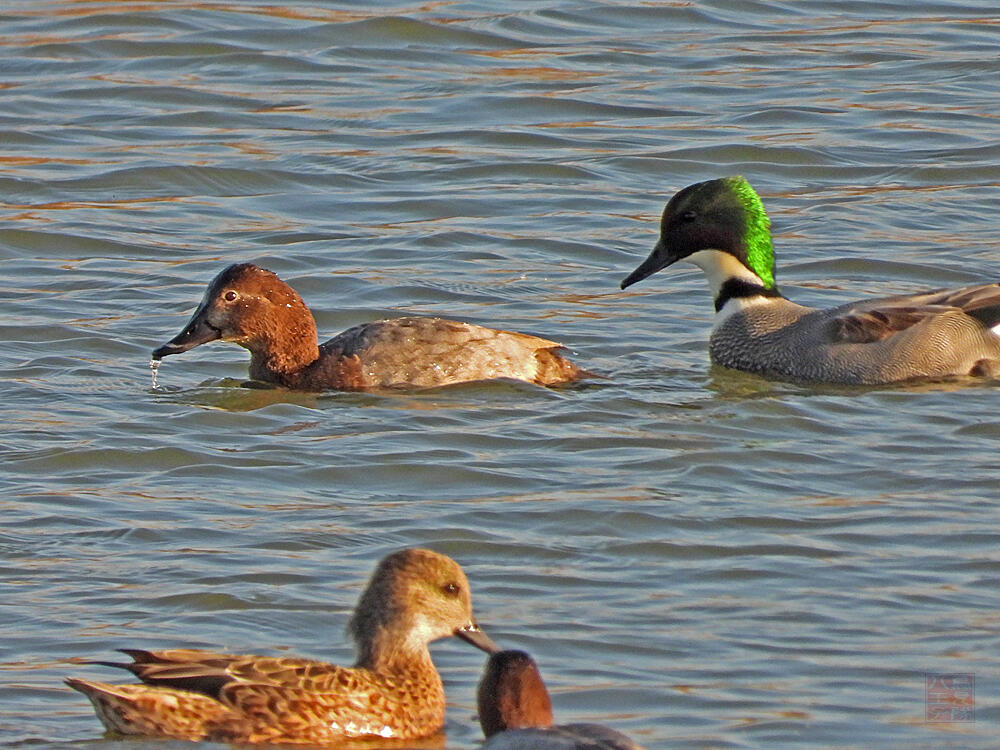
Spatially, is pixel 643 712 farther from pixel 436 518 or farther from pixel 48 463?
pixel 48 463

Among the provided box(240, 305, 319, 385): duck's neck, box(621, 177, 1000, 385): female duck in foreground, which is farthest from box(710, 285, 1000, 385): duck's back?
box(240, 305, 319, 385): duck's neck

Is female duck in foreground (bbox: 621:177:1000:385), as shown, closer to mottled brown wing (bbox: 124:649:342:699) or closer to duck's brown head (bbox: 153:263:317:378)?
duck's brown head (bbox: 153:263:317:378)

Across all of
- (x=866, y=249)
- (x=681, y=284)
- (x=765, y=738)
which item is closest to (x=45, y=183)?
(x=681, y=284)

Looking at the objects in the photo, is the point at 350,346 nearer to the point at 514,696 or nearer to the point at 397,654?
the point at 397,654

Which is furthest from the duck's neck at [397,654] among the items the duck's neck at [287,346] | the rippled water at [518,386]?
the duck's neck at [287,346]

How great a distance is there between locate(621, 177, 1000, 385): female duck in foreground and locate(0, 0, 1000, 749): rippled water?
0.58 ft

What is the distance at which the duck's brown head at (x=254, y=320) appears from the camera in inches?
404

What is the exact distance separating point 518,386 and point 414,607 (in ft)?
12.7

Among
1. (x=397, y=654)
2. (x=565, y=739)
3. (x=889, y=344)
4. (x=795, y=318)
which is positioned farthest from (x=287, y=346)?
(x=565, y=739)

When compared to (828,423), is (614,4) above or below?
above

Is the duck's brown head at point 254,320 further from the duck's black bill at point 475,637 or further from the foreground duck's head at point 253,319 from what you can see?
the duck's black bill at point 475,637

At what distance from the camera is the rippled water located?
687 centimetres

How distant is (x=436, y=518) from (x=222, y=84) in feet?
28.7

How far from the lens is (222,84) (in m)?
16.3
